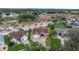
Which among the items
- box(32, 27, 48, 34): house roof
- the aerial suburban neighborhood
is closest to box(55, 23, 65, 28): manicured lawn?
the aerial suburban neighborhood

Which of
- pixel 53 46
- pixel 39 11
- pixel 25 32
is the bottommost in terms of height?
pixel 53 46

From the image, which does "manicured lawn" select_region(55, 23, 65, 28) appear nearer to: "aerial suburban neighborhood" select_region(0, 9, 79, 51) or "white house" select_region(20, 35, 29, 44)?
"aerial suburban neighborhood" select_region(0, 9, 79, 51)

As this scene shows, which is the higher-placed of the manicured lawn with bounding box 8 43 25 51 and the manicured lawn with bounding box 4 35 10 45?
the manicured lawn with bounding box 4 35 10 45

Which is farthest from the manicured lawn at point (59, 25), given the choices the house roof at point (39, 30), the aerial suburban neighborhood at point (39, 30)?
the house roof at point (39, 30)

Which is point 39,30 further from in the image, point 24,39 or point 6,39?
point 6,39

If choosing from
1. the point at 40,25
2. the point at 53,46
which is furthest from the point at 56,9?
the point at 53,46

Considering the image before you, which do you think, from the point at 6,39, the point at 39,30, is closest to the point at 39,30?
the point at 39,30
